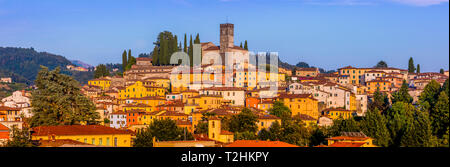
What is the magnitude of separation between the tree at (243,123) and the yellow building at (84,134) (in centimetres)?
1644

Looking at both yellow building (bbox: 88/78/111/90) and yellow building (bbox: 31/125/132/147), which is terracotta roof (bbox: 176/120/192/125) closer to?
yellow building (bbox: 31/125/132/147)

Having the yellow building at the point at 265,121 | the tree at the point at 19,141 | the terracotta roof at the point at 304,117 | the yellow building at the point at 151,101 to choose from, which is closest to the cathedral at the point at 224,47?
the yellow building at the point at 151,101

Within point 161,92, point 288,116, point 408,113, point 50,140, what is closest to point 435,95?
point 408,113

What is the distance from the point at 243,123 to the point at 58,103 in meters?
17.7

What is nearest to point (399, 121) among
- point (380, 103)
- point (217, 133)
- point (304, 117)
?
point (304, 117)

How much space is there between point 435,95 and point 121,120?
32.1 meters

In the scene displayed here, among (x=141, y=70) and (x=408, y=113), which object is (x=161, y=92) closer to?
(x=141, y=70)

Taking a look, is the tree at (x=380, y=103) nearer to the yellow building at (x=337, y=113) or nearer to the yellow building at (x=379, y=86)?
the yellow building at (x=337, y=113)

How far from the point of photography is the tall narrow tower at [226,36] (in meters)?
89.0

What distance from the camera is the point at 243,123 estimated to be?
49.7 meters

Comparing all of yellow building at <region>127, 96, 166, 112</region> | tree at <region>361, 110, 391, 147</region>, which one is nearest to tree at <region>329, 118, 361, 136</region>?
tree at <region>361, 110, 391, 147</region>
